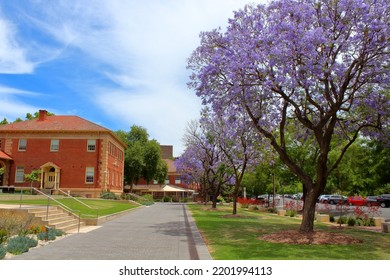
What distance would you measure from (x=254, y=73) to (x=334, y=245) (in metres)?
6.78

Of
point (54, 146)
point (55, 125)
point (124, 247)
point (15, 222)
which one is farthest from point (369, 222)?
point (55, 125)

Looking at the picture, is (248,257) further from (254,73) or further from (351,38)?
(351,38)

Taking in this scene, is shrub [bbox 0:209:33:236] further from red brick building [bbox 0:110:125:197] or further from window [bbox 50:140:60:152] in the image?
window [bbox 50:140:60:152]

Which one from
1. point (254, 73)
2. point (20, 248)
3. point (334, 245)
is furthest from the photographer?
point (254, 73)

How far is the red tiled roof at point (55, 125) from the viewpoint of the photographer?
158ft

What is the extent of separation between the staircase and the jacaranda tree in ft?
25.3

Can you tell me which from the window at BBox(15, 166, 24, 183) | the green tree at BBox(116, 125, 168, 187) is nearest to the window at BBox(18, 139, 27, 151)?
the window at BBox(15, 166, 24, 183)

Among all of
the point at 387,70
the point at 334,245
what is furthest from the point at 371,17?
the point at 334,245

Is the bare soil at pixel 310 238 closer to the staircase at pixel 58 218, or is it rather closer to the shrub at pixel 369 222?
the staircase at pixel 58 218

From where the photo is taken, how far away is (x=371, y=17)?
1338cm

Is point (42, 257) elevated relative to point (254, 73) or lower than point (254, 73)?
lower

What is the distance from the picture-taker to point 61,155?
159 feet

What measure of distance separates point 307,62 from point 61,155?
40.1 m

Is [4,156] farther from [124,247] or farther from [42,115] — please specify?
[124,247]
